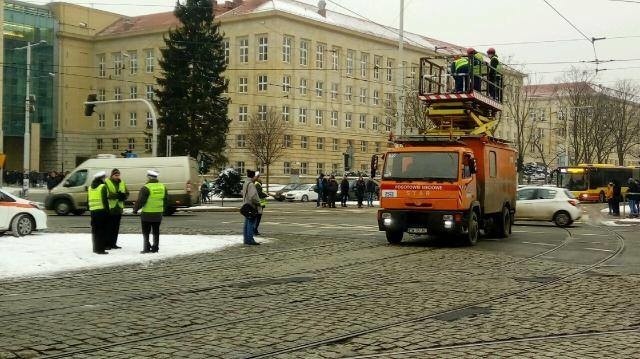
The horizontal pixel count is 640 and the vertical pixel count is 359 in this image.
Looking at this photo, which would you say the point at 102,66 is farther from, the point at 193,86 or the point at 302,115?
the point at 193,86

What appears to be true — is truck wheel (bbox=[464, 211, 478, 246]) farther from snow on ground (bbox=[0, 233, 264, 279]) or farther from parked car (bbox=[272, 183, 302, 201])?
parked car (bbox=[272, 183, 302, 201])

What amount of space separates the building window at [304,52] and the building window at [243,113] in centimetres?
788

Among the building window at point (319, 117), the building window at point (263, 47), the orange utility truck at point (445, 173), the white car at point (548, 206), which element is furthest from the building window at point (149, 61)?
the orange utility truck at point (445, 173)

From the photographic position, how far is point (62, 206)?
29.9 meters

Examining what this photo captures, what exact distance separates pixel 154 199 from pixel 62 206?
16.5m

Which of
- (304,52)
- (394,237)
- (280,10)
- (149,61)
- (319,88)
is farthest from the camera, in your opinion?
(149,61)

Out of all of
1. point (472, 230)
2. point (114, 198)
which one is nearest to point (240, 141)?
point (472, 230)

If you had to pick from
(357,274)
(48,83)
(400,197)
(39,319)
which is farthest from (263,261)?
(48,83)

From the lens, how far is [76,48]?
89312 mm

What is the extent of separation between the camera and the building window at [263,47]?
7631 cm

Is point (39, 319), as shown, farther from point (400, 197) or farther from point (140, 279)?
point (400, 197)

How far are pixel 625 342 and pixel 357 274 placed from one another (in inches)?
215

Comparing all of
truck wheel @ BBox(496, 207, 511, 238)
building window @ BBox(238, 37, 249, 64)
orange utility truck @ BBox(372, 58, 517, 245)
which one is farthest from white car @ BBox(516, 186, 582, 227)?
building window @ BBox(238, 37, 249, 64)

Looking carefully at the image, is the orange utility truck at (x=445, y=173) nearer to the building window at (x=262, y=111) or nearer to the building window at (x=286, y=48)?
the building window at (x=262, y=111)
